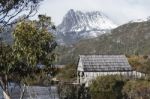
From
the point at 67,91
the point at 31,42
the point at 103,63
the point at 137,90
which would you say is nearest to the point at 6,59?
the point at 31,42

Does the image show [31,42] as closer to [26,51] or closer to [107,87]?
[26,51]

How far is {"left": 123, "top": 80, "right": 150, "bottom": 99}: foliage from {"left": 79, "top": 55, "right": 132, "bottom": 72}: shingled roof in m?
31.1

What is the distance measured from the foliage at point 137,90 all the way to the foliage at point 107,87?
2.39m

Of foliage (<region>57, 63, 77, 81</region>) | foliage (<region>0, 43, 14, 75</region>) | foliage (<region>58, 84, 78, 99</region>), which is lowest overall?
foliage (<region>57, 63, 77, 81</region>)

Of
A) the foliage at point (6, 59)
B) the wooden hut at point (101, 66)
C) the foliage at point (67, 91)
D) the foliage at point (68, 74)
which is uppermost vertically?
the foliage at point (6, 59)

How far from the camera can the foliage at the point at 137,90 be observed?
259 feet

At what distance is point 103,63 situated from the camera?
402 ft

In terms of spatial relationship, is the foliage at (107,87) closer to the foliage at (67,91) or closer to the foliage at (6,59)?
the foliage at (67,91)

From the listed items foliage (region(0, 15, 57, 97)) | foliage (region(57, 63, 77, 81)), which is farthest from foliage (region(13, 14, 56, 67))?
foliage (region(57, 63, 77, 81))

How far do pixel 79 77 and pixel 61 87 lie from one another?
41.5 m

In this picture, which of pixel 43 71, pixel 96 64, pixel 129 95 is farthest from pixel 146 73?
pixel 43 71

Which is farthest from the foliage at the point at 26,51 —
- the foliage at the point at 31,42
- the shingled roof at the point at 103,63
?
the shingled roof at the point at 103,63

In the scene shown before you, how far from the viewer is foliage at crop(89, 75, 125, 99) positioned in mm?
90425

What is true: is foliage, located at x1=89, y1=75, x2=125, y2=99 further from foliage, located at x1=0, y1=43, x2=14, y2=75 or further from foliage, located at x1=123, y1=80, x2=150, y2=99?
foliage, located at x1=0, y1=43, x2=14, y2=75
